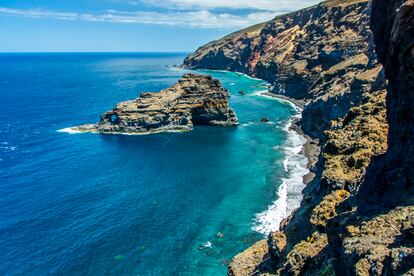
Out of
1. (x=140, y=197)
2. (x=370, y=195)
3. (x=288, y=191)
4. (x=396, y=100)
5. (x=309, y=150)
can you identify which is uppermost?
(x=396, y=100)

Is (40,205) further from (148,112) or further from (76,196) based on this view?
(148,112)

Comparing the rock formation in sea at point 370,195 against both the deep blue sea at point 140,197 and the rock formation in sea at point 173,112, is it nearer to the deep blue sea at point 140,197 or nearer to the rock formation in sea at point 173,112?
the deep blue sea at point 140,197

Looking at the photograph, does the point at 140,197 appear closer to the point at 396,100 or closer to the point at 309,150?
the point at 309,150

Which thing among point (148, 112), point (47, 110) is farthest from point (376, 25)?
point (47, 110)

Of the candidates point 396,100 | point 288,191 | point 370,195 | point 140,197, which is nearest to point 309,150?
point 288,191

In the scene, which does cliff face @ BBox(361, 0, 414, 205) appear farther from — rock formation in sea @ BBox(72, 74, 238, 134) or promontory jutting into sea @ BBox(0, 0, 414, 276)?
rock formation in sea @ BBox(72, 74, 238, 134)

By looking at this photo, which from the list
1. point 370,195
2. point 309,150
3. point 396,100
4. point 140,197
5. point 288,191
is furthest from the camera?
point 309,150

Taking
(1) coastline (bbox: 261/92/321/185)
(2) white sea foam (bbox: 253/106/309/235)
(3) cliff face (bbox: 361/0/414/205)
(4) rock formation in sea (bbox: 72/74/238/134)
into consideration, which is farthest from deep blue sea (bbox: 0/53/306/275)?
(3) cliff face (bbox: 361/0/414/205)

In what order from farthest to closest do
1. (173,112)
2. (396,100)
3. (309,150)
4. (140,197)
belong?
(173,112) → (309,150) → (140,197) → (396,100)
